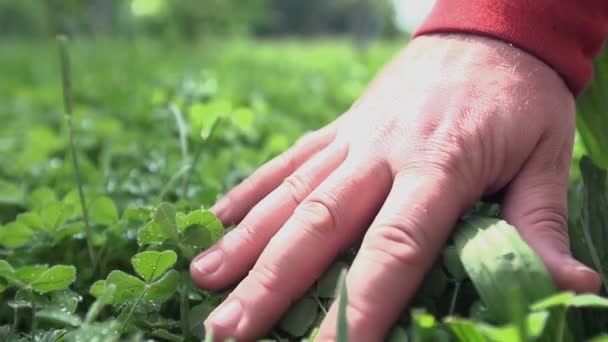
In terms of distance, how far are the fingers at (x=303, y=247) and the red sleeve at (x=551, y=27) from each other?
33 centimetres

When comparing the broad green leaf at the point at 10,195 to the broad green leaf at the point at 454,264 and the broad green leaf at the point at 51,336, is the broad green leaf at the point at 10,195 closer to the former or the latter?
the broad green leaf at the point at 51,336

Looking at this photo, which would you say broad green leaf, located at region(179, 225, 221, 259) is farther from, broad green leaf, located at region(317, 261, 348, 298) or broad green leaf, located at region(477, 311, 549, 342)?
broad green leaf, located at region(477, 311, 549, 342)

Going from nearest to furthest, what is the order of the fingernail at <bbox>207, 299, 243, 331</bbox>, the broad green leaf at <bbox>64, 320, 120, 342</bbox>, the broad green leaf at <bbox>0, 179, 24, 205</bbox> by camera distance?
1. the broad green leaf at <bbox>64, 320, 120, 342</bbox>
2. the fingernail at <bbox>207, 299, 243, 331</bbox>
3. the broad green leaf at <bbox>0, 179, 24, 205</bbox>

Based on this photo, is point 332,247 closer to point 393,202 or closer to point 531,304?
point 393,202

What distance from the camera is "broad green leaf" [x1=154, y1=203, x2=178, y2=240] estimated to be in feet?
3.45

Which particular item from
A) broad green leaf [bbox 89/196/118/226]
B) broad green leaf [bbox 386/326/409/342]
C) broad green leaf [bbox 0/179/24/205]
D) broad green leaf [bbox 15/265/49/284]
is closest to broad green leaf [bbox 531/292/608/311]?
broad green leaf [bbox 386/326/409/342]

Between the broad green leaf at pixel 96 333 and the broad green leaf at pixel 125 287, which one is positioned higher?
the broad green leaf at pixel 96 333

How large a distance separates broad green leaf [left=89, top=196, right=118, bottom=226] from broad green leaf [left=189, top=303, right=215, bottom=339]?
42cm

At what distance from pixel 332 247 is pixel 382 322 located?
20cm

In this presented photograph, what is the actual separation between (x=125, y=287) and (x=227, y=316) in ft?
0.57

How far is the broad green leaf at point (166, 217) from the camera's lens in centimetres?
105

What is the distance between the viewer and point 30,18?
2119 cm

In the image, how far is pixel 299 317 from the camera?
0.96m

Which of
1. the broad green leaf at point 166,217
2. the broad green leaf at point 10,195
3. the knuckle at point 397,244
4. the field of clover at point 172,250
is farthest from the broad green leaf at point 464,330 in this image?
the broad green leaf at point 10,195
